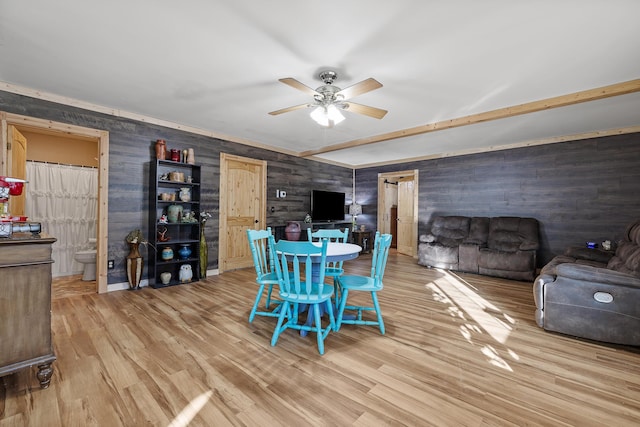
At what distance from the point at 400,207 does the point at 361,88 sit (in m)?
5.57

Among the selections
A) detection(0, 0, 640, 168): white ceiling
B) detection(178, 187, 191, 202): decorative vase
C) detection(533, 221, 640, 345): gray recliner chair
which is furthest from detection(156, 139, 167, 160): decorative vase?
detection(533, 221, 640, 345): gray recliner chair

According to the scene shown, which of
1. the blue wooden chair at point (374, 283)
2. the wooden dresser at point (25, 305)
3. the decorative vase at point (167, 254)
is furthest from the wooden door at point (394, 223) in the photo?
the wooden dresser at point (25, 305)

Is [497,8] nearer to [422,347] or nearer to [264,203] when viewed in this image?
[422,347]

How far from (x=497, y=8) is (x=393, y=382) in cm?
257

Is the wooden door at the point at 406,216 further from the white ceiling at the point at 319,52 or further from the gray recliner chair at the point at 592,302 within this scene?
the gray recliner chair at the point at 592,302

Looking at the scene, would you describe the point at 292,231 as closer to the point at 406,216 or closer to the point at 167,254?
the point at 167,254

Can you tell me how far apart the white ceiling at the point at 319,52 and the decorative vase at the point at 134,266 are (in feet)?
6.30

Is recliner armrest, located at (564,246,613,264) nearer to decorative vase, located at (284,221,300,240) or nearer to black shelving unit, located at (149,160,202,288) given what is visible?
decorative vase, located at (284,221,300,240)

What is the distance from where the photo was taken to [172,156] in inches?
165

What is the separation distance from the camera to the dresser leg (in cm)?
175

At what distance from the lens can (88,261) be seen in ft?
13.8

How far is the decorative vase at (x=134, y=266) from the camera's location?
12.6 feet

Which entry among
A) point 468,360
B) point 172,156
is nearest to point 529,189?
point 468,360

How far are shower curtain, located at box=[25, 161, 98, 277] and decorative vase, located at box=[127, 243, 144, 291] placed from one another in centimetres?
126
